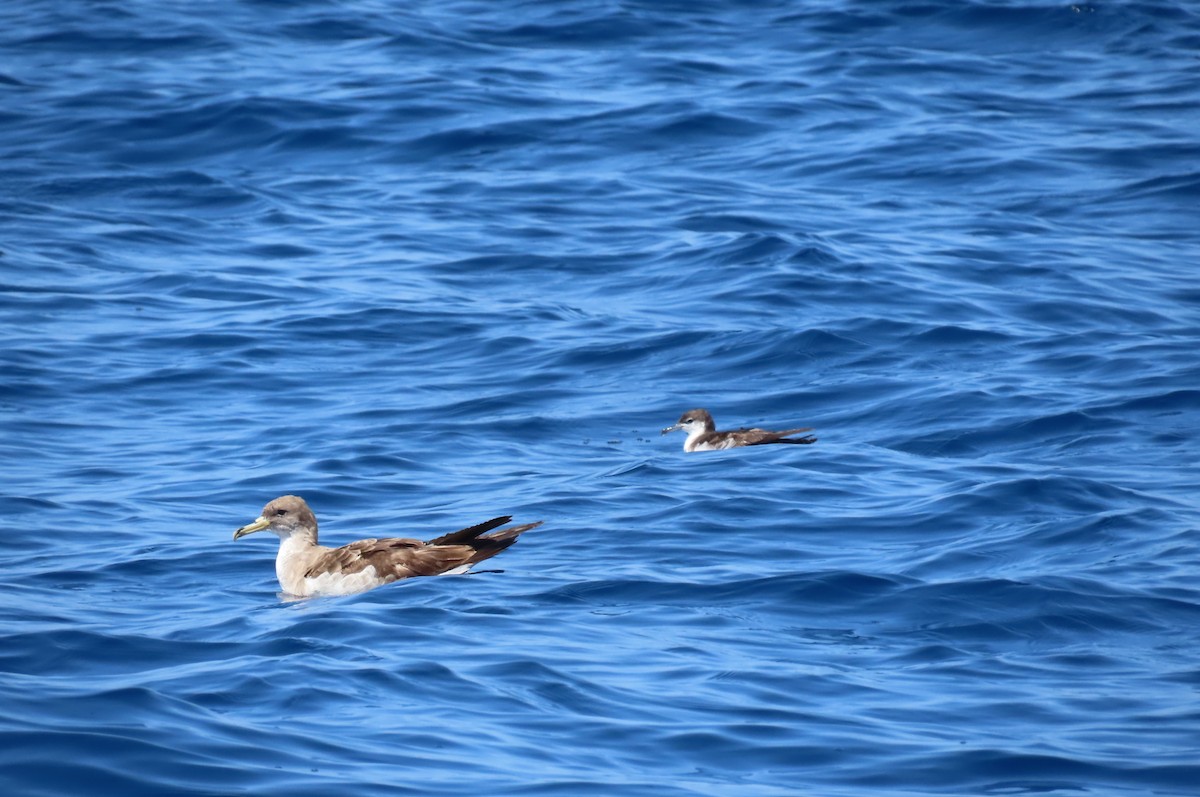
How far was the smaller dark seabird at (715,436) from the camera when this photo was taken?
523 inches

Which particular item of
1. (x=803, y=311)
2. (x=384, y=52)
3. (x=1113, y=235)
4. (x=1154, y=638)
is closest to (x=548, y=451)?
(x=803, y=311)

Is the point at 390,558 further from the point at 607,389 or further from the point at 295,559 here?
the point at 607,389

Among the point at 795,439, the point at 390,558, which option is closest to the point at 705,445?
the point at 795,439

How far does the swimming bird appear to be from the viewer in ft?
32.1

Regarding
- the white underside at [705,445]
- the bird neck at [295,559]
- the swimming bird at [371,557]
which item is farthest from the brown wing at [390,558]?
the white underside at [705,445]

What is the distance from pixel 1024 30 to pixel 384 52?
10101mm

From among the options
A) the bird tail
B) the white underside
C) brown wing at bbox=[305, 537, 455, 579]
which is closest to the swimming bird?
brown wing at bbox=[305, 537, 455, 579]

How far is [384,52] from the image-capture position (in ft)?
79.8

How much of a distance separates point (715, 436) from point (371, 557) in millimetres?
4592

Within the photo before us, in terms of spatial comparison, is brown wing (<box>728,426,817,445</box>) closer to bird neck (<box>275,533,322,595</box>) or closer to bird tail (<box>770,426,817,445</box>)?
bird tail (<box>770,426,817,445</box>)

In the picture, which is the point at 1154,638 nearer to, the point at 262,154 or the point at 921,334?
the point at 921,334

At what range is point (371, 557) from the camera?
32.2 feet

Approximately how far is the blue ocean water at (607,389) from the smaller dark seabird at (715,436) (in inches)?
6.5

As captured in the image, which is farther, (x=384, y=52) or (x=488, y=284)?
(x=384, y=52)
